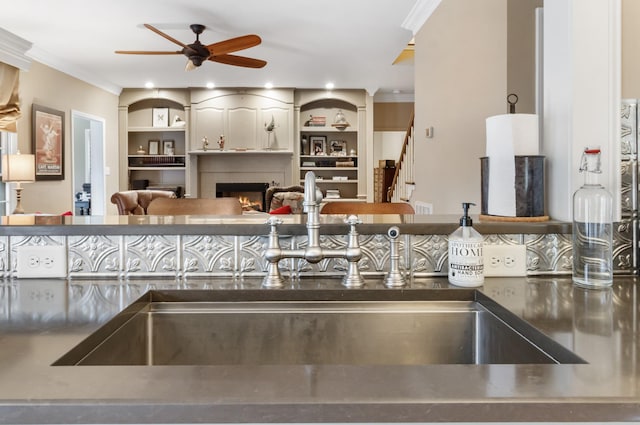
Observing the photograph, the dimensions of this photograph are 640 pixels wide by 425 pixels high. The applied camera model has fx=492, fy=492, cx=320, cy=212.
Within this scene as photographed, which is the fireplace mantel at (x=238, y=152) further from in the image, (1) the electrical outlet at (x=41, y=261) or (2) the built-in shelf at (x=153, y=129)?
(1) the electrical outlet at (x=41, y=261)

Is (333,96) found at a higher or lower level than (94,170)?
higher

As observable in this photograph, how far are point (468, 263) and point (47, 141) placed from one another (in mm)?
6202

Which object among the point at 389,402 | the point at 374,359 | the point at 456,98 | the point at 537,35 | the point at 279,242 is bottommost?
the point at 374,359

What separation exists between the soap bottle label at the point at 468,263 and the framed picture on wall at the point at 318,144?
7.42m

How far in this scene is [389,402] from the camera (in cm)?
56

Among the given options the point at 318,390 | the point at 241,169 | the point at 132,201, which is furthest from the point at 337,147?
the point at 318,390

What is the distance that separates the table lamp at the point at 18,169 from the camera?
15.9ft

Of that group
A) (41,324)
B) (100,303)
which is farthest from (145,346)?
(41,324)

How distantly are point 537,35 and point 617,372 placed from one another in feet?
9.46

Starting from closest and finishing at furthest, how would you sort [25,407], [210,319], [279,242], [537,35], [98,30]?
1. [25,407]
2. [210,319]
3. [279,242]
4. [537,35]
5. [98,30]

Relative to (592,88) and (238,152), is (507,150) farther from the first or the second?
(238,152)

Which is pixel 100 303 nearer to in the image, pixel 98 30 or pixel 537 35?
pixel 537 35

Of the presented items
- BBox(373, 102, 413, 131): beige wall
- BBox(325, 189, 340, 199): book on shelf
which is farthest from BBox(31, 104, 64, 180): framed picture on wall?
BBox(373, 102, 413, 131): beige wall

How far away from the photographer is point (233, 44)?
4453 millimetres
